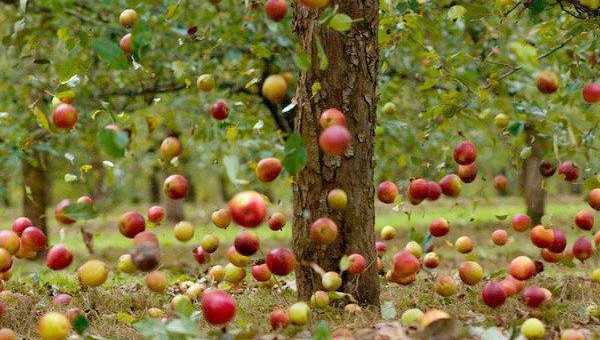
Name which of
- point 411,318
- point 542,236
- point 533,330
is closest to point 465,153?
point 542,236

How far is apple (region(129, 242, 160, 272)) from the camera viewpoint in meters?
2.62

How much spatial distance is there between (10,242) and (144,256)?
103cm

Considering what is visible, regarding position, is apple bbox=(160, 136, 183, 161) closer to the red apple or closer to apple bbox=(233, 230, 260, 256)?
the red apple

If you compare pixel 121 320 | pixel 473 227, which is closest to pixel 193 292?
pixel 121 320

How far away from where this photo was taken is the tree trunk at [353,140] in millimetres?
3180

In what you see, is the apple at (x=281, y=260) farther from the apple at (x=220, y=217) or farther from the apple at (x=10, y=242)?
the apple at (x=10, y=242)

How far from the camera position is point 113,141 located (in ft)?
7.13

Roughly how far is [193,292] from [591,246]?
212 centimetres

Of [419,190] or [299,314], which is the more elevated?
[419,190]

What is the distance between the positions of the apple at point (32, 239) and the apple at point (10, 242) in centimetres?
3

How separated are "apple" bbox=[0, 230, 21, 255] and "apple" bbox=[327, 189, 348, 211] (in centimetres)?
150

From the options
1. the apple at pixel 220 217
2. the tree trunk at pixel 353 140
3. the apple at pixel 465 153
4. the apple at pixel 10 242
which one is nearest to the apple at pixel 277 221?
the tree trunk at pixel 353 140

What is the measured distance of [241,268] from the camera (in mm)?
3582

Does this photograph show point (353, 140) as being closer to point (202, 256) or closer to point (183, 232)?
point (183, 232)
